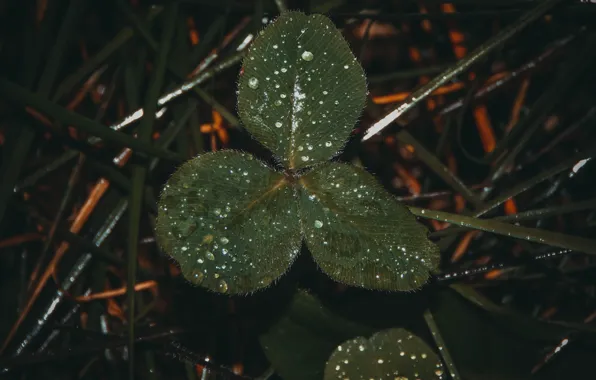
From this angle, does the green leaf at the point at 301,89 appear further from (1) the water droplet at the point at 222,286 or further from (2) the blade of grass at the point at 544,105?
(2) the blade of grass at the point at 544,105

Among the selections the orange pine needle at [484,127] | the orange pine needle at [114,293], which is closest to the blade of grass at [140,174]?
the orange pine needle at [114,293]

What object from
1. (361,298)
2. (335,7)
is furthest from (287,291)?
(335,7)

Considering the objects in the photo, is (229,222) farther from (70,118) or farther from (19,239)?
(19,239)

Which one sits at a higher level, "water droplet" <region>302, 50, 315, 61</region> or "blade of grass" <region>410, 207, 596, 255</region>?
"water droplet" <region>302, 50, 315, 61</region>

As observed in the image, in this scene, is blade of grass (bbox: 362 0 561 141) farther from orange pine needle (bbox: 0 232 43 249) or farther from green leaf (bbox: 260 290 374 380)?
orange pine needle (bbox: 0 232 43 249)

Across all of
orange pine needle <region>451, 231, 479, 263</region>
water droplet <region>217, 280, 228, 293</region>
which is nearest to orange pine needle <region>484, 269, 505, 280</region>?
orange pine needle <region>451, 231, 479, 263</region>

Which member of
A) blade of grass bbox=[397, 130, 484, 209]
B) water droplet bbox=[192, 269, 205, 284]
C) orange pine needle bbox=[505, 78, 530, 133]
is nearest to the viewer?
water droplet bbox=[192, 269, 205, 284]

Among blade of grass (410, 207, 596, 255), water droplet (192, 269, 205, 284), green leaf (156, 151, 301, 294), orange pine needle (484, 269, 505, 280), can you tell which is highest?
green leaf (156, 151, 301, 294)

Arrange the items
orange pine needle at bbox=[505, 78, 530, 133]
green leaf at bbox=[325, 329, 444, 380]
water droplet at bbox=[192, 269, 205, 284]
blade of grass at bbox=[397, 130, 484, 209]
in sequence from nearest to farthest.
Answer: water droplet at bbox=[192, 269, 205, 284] → green leaf at bbox=[325, 329, 444, 380] → blade of grass at bbox=[397, 130, 484, 209] → orange pine needle at bbox=[505, 78, 530, 133]
